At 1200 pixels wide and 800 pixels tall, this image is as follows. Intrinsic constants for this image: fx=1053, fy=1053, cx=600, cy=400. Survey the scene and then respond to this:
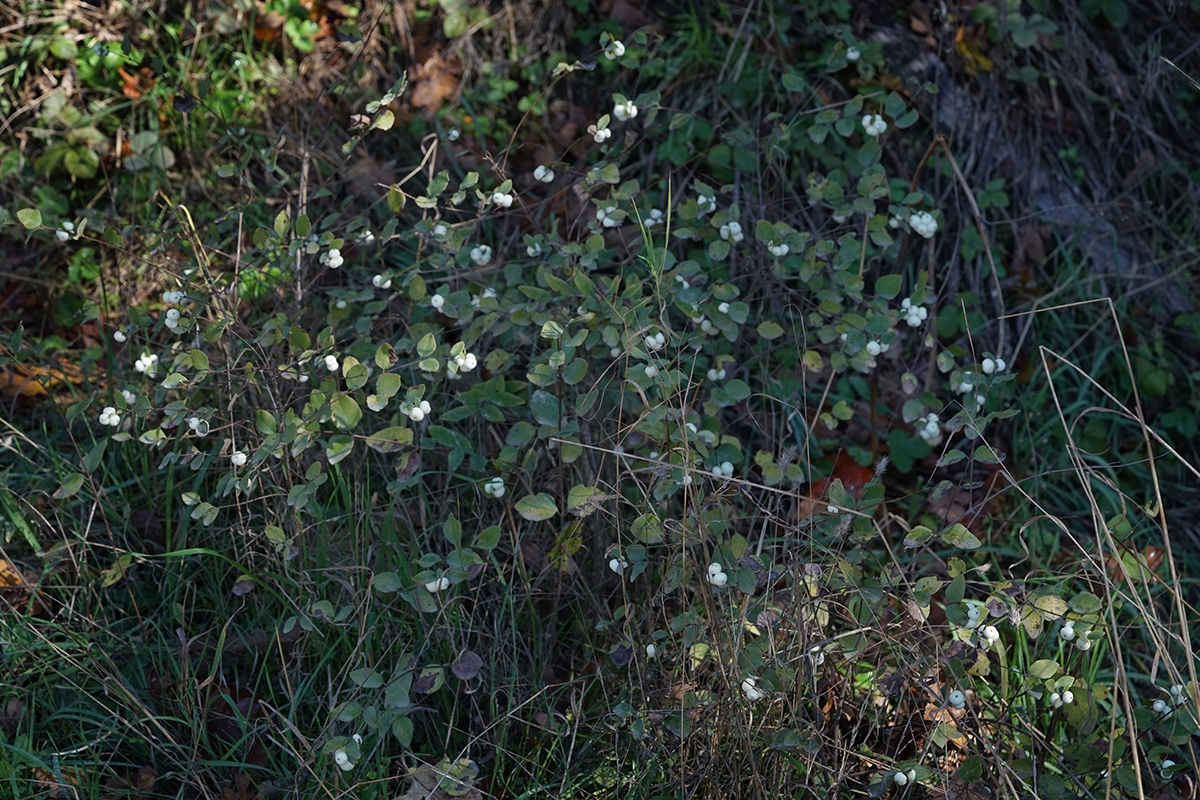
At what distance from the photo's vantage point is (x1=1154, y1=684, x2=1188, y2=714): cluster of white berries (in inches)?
70.3

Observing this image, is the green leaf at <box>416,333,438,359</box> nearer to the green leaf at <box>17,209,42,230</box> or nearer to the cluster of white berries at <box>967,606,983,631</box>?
the green leaf at <box>17,209,42,230</box>

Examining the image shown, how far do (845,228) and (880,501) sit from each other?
1.20 m

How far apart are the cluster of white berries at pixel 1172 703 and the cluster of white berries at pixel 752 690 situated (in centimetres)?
68

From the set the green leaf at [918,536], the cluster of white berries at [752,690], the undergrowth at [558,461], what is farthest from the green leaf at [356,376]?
the green leaf at [918,536]

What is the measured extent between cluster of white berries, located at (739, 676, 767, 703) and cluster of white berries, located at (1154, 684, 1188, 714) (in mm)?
678

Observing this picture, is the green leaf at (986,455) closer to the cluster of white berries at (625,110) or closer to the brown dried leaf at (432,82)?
the cluster of white berries at (625,110)

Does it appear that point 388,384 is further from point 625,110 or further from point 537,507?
point 625,110

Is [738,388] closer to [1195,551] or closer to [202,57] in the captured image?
[1195,551]

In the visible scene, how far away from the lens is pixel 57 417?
2662 mm

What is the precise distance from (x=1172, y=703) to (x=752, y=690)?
79cm

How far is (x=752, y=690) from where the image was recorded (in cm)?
177

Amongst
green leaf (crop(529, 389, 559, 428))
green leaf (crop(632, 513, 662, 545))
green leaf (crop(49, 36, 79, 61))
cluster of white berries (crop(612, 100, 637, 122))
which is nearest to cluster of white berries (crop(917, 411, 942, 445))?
green leaf (crop(632, 513, 662, 545))

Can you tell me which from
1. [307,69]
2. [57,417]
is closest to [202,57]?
[307,69]

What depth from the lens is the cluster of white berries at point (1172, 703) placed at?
1785 millimetres
